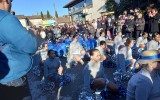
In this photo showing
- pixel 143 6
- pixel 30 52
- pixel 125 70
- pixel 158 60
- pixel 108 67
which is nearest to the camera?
pixel 30 52

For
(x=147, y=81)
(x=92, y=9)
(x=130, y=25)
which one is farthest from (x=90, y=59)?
(x=92, y=9)

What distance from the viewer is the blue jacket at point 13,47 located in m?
1.80

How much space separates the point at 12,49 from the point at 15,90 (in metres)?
0.39

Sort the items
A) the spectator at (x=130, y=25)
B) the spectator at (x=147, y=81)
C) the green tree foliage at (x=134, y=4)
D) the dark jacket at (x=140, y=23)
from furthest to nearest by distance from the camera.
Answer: the green tree foliage at (x=134, y=4) → the spectator at (x=130, y=25) → the dark jacket at (x=140, y=23) → the spectator at (x=147, y=81)

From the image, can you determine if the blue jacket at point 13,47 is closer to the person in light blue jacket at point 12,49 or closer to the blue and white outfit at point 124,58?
the person in light blue jacket at point 12,49

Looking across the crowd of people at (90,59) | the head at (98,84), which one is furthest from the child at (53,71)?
the head at (98,84)

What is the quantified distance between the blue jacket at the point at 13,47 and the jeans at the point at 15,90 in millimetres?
84

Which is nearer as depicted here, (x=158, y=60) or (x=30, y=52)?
(x=30, y=52)

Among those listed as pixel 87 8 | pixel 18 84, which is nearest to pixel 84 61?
pixel 18 84

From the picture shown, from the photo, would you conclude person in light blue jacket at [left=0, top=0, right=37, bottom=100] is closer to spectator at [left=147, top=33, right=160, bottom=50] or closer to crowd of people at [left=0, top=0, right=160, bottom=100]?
crowd of people at [left=0, top=0, right=160, bottom=100]

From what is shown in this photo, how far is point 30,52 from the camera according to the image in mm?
1952

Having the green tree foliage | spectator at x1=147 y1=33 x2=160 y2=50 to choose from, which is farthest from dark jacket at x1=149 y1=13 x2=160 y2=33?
the green tree foliage

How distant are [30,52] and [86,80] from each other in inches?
145

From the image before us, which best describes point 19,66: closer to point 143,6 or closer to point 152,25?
point 152,25
